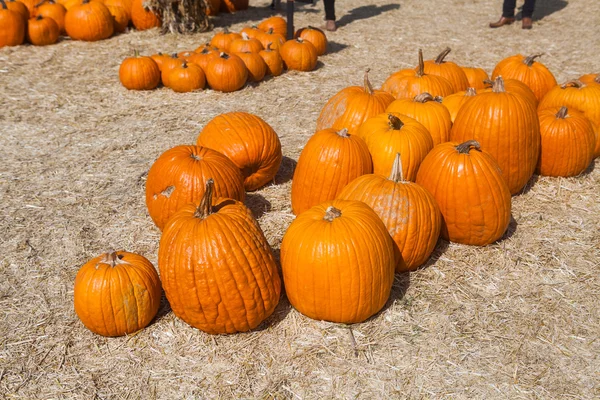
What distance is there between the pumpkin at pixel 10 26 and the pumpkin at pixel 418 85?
6851mm

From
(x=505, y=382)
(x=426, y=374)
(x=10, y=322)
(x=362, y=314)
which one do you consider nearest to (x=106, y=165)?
(x=10, y=322)

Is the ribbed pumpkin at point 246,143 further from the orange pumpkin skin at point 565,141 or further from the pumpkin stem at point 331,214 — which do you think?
the orange pumpkin skin at point 565,141

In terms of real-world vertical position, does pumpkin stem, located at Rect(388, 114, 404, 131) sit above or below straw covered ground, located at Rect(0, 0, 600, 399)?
above

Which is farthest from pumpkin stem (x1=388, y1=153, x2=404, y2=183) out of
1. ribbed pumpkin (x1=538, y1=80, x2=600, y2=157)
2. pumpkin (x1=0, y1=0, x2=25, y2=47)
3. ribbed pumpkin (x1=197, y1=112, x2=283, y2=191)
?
pumpkin (x1=0, y1=0, x2=25, y2=47)

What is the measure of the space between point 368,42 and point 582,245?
6.55 metres

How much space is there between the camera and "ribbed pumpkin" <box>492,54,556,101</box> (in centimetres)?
581

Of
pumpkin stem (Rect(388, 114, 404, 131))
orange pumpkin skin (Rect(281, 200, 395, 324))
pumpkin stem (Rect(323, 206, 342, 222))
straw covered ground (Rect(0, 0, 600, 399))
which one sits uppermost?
pumpkin stem (Rect(388, 114, 404, 131))

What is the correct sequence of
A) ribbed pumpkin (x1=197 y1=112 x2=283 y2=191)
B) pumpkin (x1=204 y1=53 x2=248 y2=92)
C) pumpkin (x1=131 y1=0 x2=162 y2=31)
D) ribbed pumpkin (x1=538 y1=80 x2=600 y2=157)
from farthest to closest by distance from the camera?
1. pumpkin (x1=131 y1=0 x2=162 y2=31)
2. pumpkin (x1=204 y1=53 x2=248 y2=92)
3. ribbed pumpkin (x1=538 y1=80 x2=600 y2=157)
4. ribbed pumpkin (x1=197 y1=112 x2=283 y2=191)

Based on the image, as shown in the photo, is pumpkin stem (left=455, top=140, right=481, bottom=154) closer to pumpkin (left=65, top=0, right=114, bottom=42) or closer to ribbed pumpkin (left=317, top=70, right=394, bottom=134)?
ribbed pumpkin (left=317, top=70, right=394, bottom=134)

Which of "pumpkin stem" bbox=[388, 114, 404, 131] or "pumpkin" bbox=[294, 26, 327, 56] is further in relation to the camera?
"pumpkin" bbox=[294, 26, 327, 56]

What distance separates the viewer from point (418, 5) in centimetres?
1252

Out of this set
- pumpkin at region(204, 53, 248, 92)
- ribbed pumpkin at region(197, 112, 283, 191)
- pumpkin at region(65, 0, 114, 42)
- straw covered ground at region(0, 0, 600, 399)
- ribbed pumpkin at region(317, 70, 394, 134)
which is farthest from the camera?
pumpkin at region(65, 0, 114, 42)

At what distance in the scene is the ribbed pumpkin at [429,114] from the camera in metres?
4.78

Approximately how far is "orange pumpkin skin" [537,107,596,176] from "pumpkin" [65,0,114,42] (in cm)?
756
